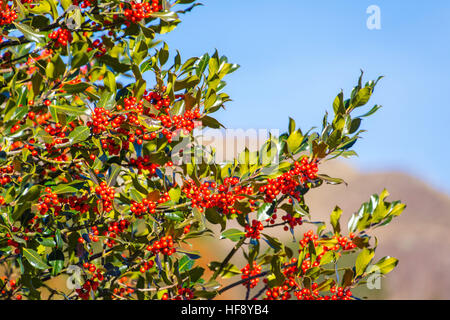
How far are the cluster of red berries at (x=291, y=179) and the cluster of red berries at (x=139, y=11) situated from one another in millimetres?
1859

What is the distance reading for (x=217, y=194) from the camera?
4160 mm

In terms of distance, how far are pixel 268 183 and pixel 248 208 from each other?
28 cm

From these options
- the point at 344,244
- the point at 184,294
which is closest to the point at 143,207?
the point at 184,294

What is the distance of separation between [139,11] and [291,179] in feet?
6.57

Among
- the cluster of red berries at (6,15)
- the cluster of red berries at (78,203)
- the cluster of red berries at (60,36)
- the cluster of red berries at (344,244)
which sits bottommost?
the cluster of red berries at (344,244)

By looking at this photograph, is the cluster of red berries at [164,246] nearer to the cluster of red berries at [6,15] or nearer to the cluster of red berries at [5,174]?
the cluster of red berries at [5,174]

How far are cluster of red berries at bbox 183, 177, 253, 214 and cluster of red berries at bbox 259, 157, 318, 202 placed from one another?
173mm

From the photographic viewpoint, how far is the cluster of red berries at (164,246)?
13.9ft

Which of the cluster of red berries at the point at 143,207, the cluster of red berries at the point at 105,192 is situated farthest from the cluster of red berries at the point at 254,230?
the cluster of red berries at the point at 105,192

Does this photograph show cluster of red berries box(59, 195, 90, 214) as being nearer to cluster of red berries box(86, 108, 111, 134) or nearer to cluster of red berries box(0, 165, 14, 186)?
cluster of red berries box(0, 165, 14, 186)
